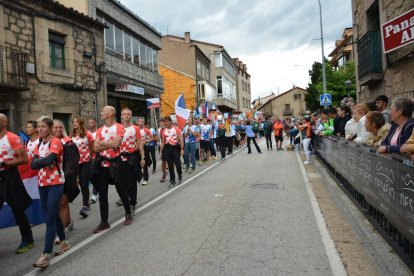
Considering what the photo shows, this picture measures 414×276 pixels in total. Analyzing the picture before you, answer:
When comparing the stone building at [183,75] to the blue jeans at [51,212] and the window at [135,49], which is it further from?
the blue jeans at [51,212]

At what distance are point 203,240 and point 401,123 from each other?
3.07 meters

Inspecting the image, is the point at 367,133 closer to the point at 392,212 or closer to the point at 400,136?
the point at 400,136

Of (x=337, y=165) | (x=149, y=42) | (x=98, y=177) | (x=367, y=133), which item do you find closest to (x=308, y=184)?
(x=337, y=165)

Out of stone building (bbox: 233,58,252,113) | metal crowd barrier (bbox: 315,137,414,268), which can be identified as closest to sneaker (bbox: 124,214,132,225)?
metal crowd barrier (bbox: 315,137,414,268)

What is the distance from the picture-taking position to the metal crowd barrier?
160 inches

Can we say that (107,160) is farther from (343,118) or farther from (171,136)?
(343,118)

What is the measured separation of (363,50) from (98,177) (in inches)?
431

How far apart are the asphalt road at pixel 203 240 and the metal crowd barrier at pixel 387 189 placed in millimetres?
797

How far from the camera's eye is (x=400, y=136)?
16.6 ft

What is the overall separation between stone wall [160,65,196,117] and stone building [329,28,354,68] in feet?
57.4

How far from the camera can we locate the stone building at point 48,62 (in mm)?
13125

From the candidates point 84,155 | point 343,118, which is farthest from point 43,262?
point 343,118

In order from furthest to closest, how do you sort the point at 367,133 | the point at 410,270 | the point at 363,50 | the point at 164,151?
the point at 363,50, the point at 164,151, the point at 367,133, the point at 410,270

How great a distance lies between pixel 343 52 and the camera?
4572 centimetres
